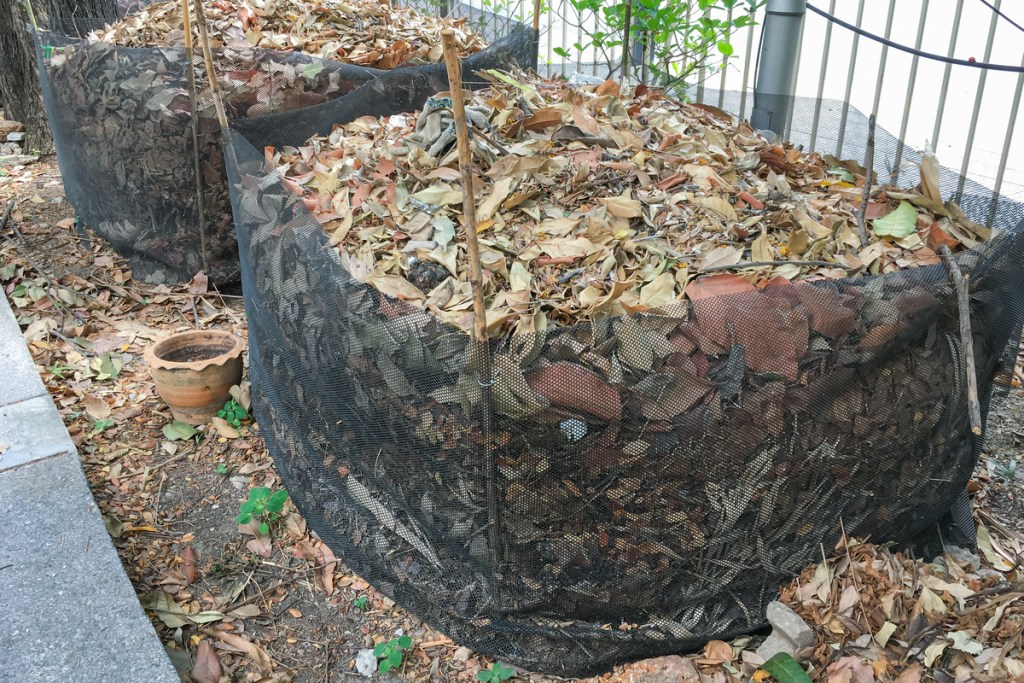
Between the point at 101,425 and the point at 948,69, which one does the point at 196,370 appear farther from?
the point at 948,69

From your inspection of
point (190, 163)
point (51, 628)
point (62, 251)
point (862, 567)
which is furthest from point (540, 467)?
point (62, 251)

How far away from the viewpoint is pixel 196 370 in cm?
342

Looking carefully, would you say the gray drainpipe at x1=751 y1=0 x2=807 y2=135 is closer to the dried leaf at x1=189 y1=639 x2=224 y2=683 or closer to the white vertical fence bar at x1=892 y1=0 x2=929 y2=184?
the white vertical fence bar at x1=892 y1=0 x2=929 y2=184

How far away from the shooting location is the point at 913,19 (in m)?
4.00

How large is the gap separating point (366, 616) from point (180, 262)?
8.89 feet

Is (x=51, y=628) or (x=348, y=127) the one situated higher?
(x=348, y=127)

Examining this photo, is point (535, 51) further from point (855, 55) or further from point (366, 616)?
point (366, 616)

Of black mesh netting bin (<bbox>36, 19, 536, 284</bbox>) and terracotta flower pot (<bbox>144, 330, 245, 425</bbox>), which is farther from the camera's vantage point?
black mesh netting bin (<bbox>36, 19, 536, 284</bbox>)

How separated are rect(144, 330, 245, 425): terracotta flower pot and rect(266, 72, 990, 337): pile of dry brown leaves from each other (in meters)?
0.90

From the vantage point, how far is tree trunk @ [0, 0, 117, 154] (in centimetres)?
600

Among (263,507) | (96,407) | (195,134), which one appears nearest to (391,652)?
(263,507)

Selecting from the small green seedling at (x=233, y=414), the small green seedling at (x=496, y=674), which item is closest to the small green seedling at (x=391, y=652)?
the small green seedling at (x=496, y=674)

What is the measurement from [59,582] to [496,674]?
1302 mm

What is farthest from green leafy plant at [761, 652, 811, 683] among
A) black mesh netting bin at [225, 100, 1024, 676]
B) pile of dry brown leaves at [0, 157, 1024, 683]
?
black mesh netting bin at [225, 100, 1024, 676]
